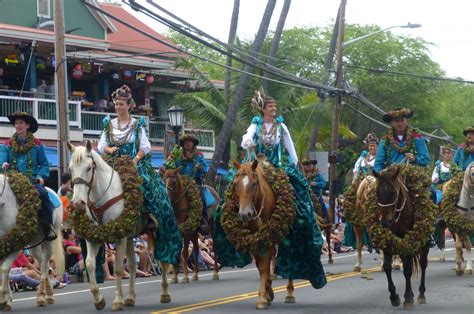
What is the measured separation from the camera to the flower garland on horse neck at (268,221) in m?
15.1

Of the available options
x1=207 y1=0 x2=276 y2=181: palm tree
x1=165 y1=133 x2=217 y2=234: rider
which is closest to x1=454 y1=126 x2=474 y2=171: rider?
x1=165 y1=133 x2=217 y2=234: rider

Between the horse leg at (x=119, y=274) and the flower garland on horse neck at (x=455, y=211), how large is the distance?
25.6ft

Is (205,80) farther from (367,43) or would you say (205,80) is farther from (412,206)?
(367,43)

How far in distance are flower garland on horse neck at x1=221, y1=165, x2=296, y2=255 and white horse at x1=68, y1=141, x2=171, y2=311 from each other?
5.03 ft

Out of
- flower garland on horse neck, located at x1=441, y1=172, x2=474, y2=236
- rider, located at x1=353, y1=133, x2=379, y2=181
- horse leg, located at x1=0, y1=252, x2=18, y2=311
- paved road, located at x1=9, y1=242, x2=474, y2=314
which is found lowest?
paved road, located at x1=9, y1=242, x2=474, y2=314

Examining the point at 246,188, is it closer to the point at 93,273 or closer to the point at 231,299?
the point at 93,273

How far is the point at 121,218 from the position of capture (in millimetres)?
15281

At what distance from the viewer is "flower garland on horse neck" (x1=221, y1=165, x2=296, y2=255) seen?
15133mm

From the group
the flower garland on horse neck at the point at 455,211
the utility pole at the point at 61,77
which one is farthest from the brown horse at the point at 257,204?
the utility pole at the point at 61,77

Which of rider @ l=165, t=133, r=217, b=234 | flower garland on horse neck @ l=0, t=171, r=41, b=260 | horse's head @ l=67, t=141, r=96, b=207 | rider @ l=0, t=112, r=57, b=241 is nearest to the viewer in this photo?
horse's head @ l=67, t=141, r=96, b=207

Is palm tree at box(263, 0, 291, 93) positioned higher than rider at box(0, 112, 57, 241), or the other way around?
palm tree at box(263, 0, 291, 93)

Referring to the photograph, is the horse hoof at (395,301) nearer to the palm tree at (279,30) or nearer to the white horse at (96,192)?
the white horse at (96,192)

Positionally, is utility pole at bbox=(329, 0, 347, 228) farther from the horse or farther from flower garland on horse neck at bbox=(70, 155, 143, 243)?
flower garland on horse neck at bbox=(70, 155, 143, 243)

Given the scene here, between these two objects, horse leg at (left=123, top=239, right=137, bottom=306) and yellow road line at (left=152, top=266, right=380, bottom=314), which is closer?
yellow road line at (left=152, top=266, right=380, bottom=314)
